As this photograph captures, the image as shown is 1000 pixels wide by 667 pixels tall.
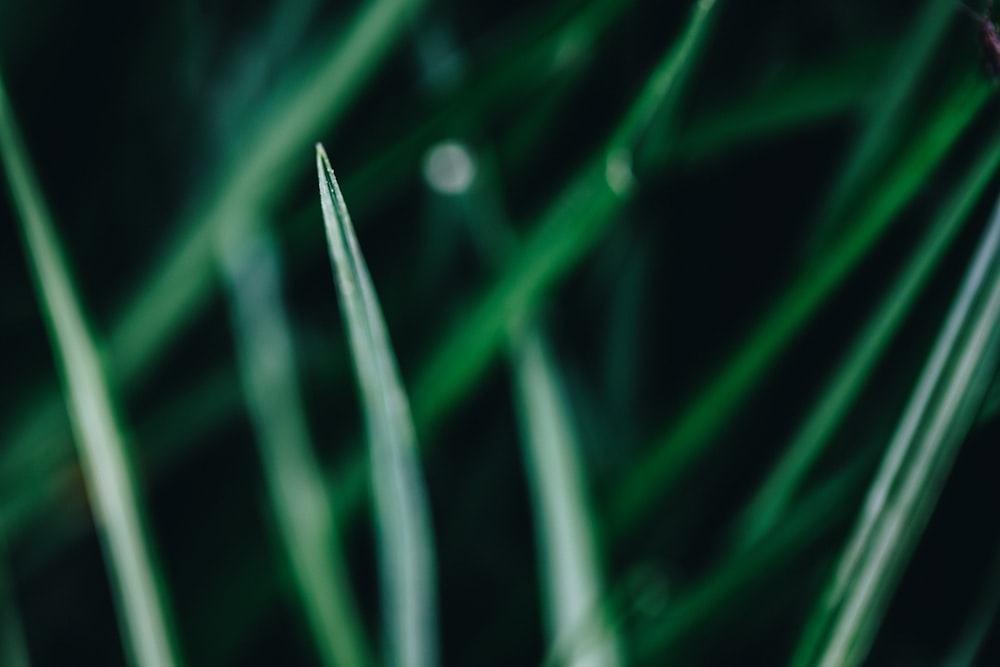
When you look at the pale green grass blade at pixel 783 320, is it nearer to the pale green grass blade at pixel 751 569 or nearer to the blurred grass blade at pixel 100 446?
the pale green grass blade at pixel 751 569

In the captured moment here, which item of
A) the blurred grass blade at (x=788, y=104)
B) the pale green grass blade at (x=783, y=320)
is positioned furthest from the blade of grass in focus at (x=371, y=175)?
the pale green grass blade at (x=783, y=320)

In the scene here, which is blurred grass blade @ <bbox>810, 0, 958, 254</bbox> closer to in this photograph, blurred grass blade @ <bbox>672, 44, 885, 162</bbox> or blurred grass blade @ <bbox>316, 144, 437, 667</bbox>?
blurred grass blade @ <bbox>672, 44, 885, 162</bbox>

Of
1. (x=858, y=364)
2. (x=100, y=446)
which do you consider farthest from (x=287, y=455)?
(x=858, y=364)

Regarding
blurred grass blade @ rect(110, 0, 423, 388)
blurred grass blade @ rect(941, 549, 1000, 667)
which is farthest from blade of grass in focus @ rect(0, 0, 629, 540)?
blurred grass blade @ rect(941, 549, 1000, 667)

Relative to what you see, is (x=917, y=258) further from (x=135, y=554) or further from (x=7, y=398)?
(x=7, y=398)

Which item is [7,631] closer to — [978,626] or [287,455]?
[287,455]

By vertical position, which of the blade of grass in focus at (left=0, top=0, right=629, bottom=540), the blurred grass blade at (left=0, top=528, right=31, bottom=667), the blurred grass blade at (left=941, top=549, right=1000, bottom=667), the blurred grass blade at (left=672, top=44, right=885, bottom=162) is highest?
the blade of grass in focus at (left=0, top=0, right=629, bottom=540)
